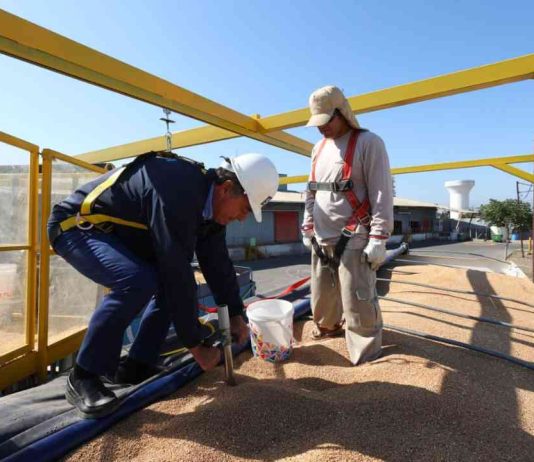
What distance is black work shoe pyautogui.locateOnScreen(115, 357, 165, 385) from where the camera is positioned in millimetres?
2037

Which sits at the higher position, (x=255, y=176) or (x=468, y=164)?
(x=468, y=164)

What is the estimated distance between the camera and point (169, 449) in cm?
143

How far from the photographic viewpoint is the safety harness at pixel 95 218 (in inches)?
68.8

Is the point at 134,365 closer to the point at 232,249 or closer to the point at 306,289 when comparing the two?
the point at 306,289

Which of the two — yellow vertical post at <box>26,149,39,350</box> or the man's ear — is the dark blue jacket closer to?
the man's ear

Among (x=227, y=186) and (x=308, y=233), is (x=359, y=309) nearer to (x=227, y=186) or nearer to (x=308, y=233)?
(x=308, y=233)

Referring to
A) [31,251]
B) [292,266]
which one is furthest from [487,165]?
[292,266]

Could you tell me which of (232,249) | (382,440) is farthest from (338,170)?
(232,249)

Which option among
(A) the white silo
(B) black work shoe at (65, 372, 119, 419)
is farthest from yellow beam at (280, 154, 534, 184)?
(A) the white silo

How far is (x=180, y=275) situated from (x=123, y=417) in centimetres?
73

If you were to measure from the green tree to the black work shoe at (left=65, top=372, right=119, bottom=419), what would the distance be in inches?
1309

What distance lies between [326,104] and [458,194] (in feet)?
142

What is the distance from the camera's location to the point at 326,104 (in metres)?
2.42

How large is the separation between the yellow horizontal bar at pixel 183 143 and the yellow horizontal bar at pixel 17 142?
2.44m
